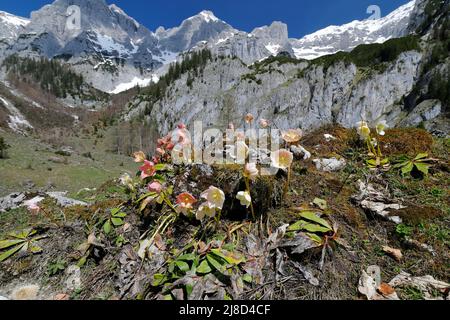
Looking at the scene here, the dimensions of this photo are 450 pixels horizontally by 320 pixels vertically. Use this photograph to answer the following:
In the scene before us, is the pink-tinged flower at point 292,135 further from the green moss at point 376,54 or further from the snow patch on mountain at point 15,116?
the green moss at point 376,54

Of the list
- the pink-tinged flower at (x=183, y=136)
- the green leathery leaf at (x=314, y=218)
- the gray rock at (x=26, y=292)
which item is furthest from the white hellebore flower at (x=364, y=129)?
the gray rock at (x=26, y=292)

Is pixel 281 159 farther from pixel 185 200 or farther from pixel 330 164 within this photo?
pixel 330 164

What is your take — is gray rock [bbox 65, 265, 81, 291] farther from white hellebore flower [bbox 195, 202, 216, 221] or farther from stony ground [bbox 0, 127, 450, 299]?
→ white hellebore flower [bbox 195, 202, 216, 221]

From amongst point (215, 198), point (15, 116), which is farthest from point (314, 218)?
point (15, 116)

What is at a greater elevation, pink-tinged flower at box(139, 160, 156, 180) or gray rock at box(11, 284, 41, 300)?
pink-tinged flower at box(139, 160, 156, 180)

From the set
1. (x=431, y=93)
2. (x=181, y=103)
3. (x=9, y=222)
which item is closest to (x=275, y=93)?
(x=181, y=103)

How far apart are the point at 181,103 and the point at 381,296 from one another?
11757cm

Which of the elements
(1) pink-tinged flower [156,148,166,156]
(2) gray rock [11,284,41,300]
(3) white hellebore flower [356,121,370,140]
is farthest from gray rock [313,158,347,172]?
(2) gray rock [11,284,41,300]

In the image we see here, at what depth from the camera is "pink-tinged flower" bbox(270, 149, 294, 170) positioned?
10.3 feet

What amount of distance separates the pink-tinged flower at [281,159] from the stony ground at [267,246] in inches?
13.4

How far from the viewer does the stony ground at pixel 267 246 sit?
8.14 feet

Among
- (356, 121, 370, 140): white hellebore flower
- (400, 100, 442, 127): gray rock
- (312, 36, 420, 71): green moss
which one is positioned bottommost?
(356, 121, 370, 140): white hellebore flower

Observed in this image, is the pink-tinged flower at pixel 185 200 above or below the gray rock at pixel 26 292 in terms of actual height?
above

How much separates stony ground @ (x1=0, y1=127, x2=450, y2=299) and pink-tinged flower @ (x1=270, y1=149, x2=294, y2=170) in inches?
13.4
